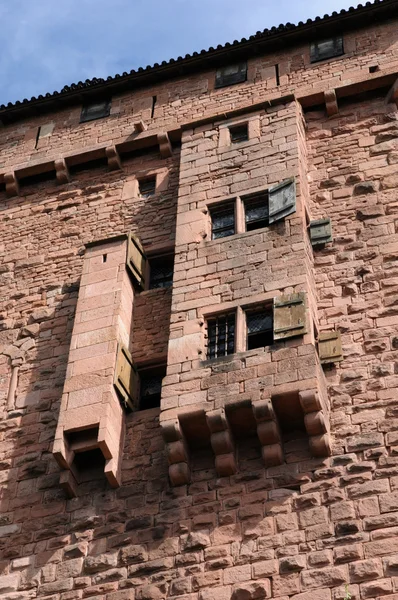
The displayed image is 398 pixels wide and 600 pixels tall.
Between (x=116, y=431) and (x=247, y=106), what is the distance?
21.0 feet

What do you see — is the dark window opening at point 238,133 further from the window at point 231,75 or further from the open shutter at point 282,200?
the window at point 231,75

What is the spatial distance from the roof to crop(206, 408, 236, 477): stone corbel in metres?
8.85

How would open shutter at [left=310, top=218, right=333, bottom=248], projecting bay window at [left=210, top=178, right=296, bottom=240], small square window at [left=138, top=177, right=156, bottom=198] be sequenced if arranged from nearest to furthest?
1. projecting bay window at [left=210, top=178, right=296, bottom=240]
2. open shutter at [left=310, top=218, right=333, bottom=248]
3. small square window at [left=138, top=177, right=156, bottom=198]

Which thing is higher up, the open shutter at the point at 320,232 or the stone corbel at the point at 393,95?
the stone corbel at the point at 393,95

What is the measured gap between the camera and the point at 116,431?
14.8 meters

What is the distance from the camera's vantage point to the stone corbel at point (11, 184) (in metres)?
20.4

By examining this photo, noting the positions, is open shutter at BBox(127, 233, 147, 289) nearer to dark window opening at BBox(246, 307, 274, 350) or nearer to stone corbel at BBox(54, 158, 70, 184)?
dark window opening at BBox(246, 307, 274, 350)

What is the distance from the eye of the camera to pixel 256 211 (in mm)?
16625

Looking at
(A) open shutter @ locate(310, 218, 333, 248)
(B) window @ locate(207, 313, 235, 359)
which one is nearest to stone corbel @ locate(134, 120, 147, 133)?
(A) open shutter @ locate(310, 218, 333, 248)

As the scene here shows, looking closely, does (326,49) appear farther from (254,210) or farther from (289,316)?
(289,316)

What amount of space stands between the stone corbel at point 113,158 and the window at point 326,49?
12.3 ft

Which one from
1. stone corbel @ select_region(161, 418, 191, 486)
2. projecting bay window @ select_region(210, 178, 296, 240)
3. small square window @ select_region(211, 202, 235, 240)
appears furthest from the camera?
small square window @ select_region(211, 202, 235, 240)

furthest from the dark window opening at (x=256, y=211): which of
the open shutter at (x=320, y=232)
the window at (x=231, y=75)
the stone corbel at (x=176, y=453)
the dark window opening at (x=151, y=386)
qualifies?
the window at (x=231, y=75)

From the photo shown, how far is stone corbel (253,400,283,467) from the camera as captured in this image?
1371cm
